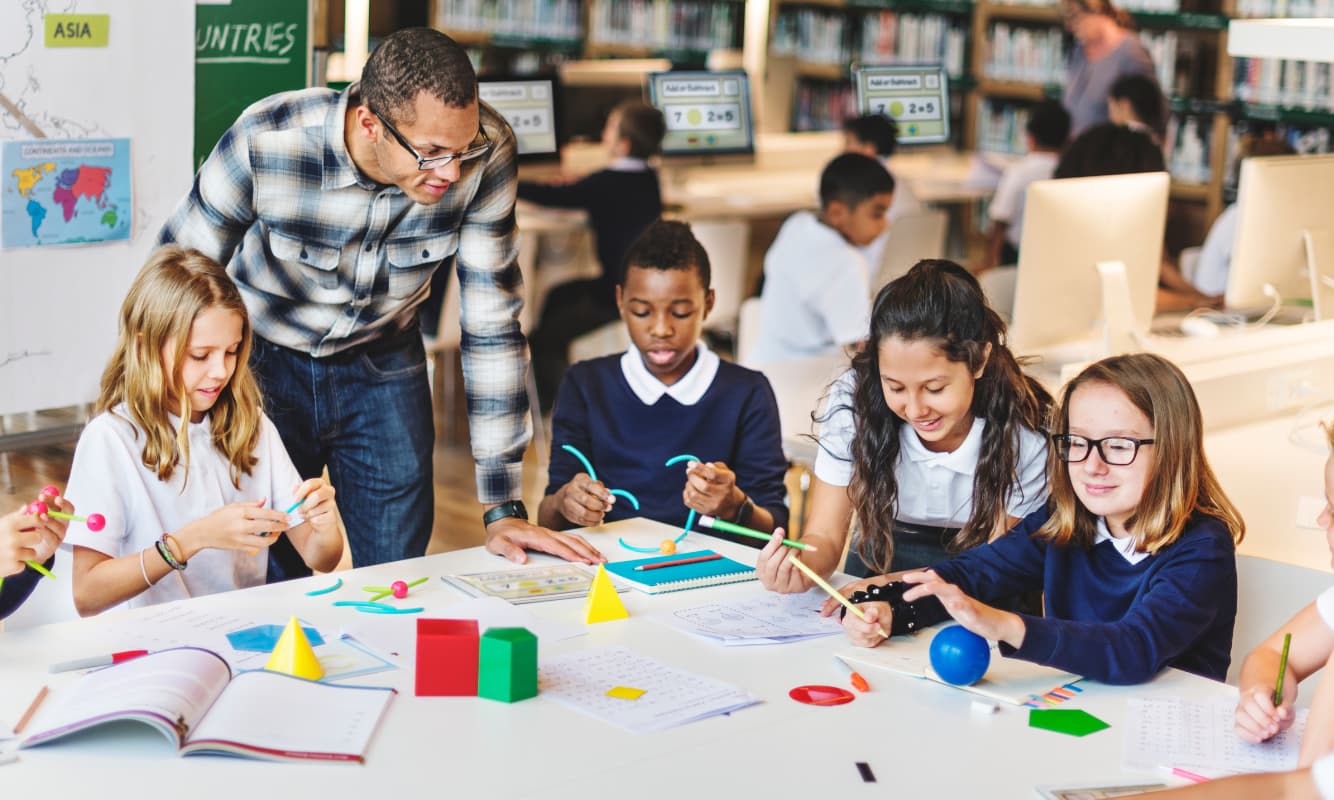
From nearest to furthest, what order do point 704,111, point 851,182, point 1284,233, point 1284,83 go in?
point 1284,233, point 851,182, point 704,111, point 1284,83

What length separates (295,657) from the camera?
171 centimetres

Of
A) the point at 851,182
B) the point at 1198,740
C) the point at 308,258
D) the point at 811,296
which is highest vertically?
the point at 851,182

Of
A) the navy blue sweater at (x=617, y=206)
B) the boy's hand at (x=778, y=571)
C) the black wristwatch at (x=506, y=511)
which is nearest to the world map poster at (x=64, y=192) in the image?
the black wristwatch at (x=506, y=511)

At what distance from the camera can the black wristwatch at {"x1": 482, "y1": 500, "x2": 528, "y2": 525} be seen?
8.11 feet

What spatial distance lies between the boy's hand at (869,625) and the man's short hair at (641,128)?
3.79 meters

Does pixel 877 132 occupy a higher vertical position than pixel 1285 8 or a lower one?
lower

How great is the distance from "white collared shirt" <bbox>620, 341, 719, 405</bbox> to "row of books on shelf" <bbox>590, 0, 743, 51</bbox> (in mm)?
6824

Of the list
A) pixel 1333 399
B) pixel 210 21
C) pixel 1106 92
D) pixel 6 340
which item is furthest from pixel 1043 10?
pixel 6 340

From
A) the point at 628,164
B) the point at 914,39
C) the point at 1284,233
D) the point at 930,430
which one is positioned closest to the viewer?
the point at 930,430

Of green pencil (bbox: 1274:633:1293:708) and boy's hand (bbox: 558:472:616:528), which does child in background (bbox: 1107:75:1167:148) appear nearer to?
boy's hand (bbox: 558:472:616:528)

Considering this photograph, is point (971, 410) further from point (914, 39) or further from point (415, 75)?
point (914, 39)

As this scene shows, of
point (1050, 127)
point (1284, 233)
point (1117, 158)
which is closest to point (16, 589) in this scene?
point (1284, 233)

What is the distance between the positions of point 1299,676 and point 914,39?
287 inches

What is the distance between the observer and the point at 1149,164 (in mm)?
4609
